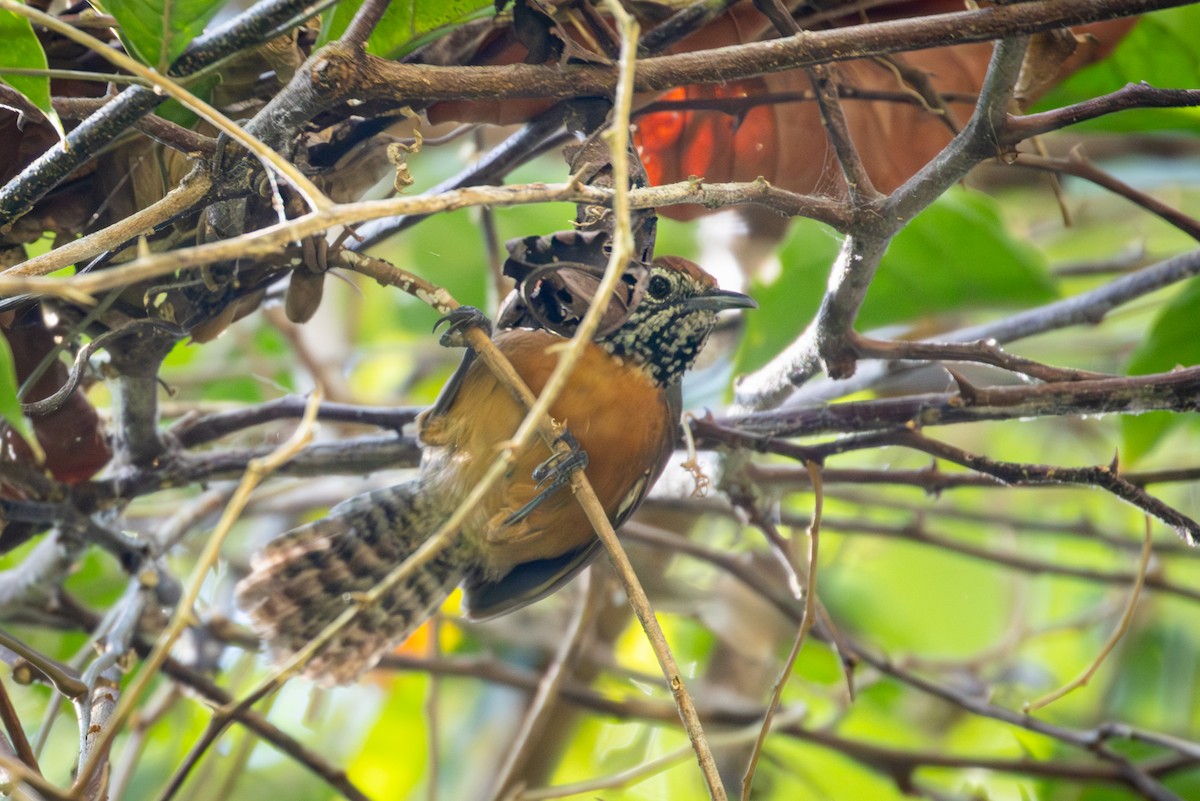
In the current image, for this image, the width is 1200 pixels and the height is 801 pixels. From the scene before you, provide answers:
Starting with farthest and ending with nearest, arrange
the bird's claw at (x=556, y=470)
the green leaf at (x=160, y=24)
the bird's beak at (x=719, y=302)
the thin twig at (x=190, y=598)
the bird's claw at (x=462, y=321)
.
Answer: the bird's beak at (x=719, y=302), the bird's claw at (x=556, y=470), the bird's claw at (x=462, y=321), the green leaf at (x=160, y=24), the thin twig at (x=190, y=598)

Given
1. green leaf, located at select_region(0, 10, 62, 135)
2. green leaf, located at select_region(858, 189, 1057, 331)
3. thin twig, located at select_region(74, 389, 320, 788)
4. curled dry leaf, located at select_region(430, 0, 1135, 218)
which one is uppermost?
green leaf, located at select_region(858, 189, 1057, 331)

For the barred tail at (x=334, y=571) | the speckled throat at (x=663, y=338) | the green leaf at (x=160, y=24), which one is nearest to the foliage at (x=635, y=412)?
the green leaf at (x=160, y=24)

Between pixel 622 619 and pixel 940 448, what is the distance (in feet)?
6.26

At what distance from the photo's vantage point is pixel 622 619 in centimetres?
349

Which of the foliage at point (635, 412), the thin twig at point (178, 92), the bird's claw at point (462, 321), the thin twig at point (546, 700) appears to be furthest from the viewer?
the thin twig at point (546, 700)

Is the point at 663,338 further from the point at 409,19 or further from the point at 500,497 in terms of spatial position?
the point at 409,19

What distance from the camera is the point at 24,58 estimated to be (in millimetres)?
1406

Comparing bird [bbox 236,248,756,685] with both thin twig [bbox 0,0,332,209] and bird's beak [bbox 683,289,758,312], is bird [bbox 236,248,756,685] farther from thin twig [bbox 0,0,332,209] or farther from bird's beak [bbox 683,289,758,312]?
thin twig [bbox 0,0,332,209]

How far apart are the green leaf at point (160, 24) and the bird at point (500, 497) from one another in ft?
2.69

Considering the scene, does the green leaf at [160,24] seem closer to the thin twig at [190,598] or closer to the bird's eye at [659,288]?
the thin twig at [190,598]

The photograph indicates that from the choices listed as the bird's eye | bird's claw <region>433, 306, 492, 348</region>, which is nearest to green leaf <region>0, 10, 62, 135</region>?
bird's claw <region>433, 306, 492, 348</region>

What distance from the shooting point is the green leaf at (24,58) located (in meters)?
1.39

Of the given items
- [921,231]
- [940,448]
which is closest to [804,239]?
[921,231]

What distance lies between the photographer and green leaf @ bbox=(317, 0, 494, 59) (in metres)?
A: 1.55
